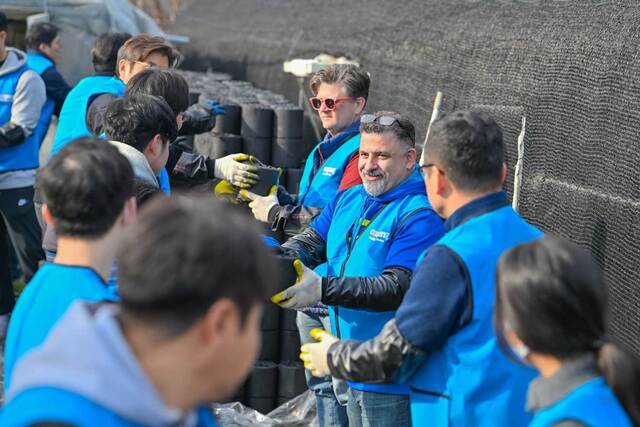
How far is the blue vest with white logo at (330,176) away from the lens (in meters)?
4.85

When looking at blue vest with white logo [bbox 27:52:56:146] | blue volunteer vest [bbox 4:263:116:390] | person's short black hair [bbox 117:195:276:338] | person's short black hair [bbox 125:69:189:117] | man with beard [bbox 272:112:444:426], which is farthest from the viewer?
blue vest with white logo [bbox 27:52:56:146]

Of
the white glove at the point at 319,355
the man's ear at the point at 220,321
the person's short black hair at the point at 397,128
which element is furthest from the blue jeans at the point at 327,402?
the man's ear at the point at 220,321

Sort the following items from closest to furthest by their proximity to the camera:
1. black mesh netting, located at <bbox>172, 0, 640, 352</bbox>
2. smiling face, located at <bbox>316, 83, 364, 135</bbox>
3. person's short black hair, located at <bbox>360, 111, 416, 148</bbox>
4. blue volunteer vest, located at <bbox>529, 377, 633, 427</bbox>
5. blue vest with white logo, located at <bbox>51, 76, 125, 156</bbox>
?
blue volunteer vest, located at <bbox>529, 377, 633, 427</bbox>, black mesh netting, located at <bbox>172, 0, 640, 352</bbox>, person's short black hair, located at <bbox>360, 111, 416, 148</bbox>, smiling face, located at <bbox>316, 83, 364, 135</bbox>, blue vest with white logo, located at <bbox>51, 76, 125, 156</bbox>

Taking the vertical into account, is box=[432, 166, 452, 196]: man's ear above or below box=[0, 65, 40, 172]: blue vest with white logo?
above

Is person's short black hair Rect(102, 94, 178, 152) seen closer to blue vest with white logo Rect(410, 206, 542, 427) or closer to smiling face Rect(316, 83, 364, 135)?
blue vest with white logo Rect(410, 206, 542, 427)

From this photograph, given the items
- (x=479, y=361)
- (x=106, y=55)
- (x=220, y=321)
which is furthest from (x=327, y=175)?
(x=220, y=321)

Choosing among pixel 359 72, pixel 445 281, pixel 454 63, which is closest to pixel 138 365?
pixel 445 281

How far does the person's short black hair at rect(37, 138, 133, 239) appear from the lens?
2.34 m

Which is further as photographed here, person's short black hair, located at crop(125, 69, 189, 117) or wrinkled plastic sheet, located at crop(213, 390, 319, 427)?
wrinkled plastic sheet, located at crop(213, 390, 319, 427)

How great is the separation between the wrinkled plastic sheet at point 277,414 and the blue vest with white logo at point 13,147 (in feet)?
8.76

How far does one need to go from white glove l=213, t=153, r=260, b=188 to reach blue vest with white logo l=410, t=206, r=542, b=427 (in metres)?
2.20

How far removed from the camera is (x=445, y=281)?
8.87 ft

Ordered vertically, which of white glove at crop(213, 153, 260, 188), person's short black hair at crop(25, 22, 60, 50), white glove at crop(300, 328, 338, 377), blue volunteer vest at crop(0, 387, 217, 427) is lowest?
person's short black hair at crop(25, 22, 60, 50)

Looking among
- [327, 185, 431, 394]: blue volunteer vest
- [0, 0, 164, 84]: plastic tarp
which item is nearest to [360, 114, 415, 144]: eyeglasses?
[327, 185, 431, 394]: blue volunteer vest
